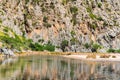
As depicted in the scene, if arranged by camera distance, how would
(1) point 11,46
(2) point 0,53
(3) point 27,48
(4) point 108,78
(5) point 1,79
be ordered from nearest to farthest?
(5) point 1,79
(4) point 108,78
(2) point 0,53
(1) point 11,46
(3) point 27,48

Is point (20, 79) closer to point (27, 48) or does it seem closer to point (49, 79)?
Result: point (49, 79)

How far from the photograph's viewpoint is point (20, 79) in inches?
2055

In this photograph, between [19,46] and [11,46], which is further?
[19,46]

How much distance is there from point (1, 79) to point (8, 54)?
283 ft

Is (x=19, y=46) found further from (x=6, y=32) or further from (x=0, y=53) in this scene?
(x=0, y=53)

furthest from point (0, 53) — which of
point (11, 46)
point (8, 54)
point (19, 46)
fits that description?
point (19, 46)

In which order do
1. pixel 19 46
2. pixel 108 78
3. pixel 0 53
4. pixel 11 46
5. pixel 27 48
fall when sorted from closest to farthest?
1. pixel 108 78
2. pixel 0 53
3. pixel 11 46
4. pixel 19 46
5. pixel 27 48

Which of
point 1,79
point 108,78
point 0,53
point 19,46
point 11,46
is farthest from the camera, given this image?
point 19,46

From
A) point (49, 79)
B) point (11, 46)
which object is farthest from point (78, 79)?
point (11, 46)

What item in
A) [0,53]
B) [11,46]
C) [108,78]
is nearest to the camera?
[108,78]

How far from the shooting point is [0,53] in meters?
136

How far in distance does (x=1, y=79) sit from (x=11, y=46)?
11478cm

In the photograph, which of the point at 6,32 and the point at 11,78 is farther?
the point at 6,32

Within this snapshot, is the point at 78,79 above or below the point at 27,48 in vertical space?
above
